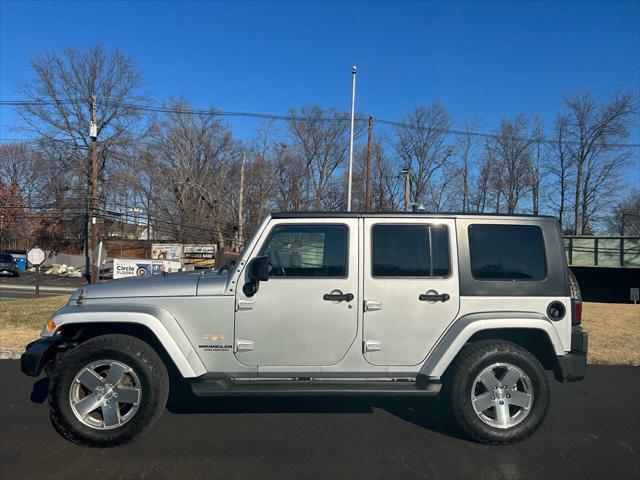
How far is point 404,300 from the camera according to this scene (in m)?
4.02

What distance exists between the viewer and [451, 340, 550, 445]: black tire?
390 centimetres

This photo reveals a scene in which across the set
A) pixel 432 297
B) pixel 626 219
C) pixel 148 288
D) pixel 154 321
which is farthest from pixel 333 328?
pixel 626 219

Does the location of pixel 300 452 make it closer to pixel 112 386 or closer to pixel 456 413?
pixel 456 413

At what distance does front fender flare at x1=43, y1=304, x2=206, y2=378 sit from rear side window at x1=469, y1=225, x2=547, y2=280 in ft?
8.19

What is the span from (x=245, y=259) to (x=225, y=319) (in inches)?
20.7

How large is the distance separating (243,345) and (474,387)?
194cm

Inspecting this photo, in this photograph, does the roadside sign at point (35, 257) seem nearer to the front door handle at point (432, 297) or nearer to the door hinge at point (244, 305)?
the door hinge at point (244, 305)

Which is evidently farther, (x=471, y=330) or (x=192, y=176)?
(x=192, y=176)

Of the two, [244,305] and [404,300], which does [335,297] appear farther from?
[244,305]

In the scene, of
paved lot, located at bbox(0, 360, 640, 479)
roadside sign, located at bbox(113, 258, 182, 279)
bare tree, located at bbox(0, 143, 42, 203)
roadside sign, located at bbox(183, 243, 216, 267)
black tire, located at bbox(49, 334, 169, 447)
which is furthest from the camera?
bare tree, located at bbox(0, 143, 42, 203)

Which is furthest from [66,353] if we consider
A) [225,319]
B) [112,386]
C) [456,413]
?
[456,413]

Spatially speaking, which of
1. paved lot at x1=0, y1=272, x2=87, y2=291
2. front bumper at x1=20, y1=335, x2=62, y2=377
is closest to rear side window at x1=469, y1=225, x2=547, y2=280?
front bumper at x1=20, y1=335, x2=62, y2=377

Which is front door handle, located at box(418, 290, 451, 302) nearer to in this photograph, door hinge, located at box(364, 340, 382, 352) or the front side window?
door hinge, located at box(364, 340, 382, 352)

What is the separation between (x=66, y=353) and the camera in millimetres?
3973
